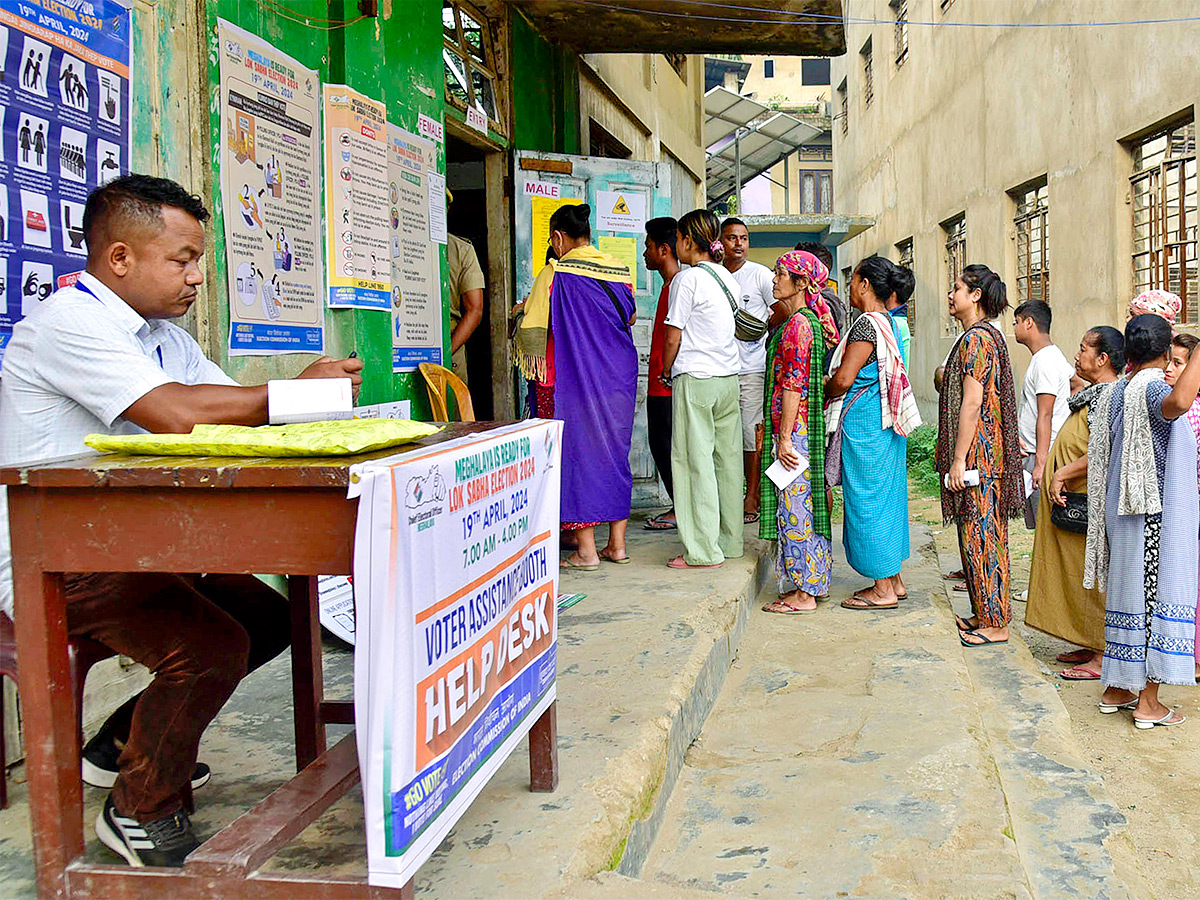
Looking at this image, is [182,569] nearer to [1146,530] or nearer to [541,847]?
[541,847]

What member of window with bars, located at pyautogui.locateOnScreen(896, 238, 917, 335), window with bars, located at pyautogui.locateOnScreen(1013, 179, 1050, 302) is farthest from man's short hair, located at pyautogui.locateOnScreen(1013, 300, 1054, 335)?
window with bars, located at pyautogui.locateOnScreen(896, 238, 917, 335)

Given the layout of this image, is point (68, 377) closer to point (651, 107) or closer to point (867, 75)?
point (651, 107)

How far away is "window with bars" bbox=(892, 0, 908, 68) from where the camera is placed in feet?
48.9

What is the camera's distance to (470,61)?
6.06m

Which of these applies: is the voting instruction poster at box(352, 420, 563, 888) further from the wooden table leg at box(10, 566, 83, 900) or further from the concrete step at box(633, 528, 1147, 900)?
the concrete step at box(633, 528, 1147, 900)

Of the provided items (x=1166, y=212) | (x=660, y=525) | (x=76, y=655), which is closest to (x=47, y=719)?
(x=76, y=655)

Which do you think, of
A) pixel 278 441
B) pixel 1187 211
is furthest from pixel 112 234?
pixel 1187 211

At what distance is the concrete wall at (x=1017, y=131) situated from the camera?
7730 mm

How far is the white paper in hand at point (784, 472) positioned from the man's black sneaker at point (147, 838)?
335 centimetres

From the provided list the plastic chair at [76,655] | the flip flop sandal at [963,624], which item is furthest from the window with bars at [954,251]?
the plastic chair at [76,655]

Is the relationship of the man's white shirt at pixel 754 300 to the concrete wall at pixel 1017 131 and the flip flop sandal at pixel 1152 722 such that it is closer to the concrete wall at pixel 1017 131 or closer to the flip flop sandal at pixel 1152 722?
the flip flop sandal at pixel 1152 722

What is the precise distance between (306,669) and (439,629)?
0.81 m

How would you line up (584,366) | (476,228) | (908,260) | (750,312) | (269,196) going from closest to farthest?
1. (269,196)
2. (584,366)
3. (750,312)
4. (476,228)
5. (908,260)

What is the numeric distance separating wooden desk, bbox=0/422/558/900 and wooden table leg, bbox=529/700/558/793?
0.74 m
